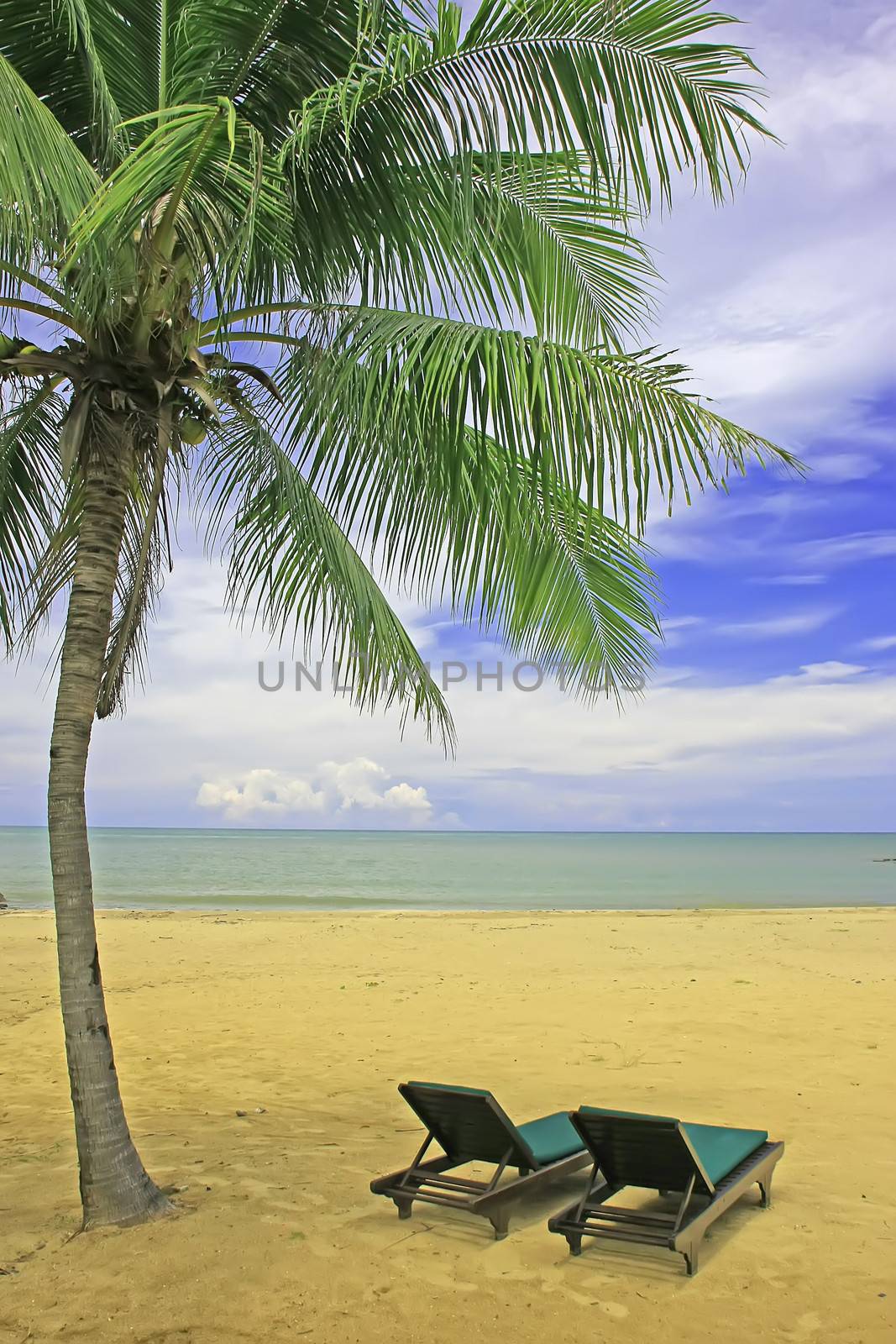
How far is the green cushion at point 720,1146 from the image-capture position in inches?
189

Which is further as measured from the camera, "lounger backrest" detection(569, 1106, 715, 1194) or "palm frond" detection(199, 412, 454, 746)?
"palm frond" detection(199, 412, 454, 746)

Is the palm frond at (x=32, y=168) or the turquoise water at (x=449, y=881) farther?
the turquoise water at (x=449, y=881)

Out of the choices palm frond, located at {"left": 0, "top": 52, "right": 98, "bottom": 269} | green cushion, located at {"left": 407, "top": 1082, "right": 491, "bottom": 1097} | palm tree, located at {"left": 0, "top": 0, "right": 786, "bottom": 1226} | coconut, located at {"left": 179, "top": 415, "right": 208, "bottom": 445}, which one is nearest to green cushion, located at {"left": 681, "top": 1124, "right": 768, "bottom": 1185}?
green cushion, located at {"left": 407, "top": 1082, "right": 491, "bottom": 1097}

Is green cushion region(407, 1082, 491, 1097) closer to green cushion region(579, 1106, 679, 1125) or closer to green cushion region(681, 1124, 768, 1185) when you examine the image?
green cushion region(579, 1106, 679, 1125)

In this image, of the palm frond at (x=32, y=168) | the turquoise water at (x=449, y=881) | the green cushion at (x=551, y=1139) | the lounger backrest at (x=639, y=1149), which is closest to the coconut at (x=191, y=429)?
the palm frond at (x=32, y=168)

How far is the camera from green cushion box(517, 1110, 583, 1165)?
5121 millimetres

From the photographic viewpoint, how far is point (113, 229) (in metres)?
3.75

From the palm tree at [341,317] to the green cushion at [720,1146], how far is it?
2.27 meters

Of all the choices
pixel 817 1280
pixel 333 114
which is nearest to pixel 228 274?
pixel 333 114

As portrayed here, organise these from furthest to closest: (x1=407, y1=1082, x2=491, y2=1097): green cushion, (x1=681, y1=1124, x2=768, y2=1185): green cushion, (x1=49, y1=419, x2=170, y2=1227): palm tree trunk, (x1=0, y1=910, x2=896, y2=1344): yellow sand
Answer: (x1=681, y1=1124, x2=768, y2=1185): green cushion
(x1=407, y1=1082, x2=491, y2=1097): green cushion
(x1=49, y1=419, x2=170, y2=1227): palm tree trunk
(x1=0, y1=910, x2=896, y2=1344): yellow sand

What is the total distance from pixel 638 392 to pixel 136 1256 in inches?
157

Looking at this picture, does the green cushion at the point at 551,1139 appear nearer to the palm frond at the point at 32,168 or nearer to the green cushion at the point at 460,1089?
the green cushion at the point at 460,1089

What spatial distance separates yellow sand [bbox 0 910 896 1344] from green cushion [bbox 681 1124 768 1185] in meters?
0.26

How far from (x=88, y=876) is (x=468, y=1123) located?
6.77 ft
